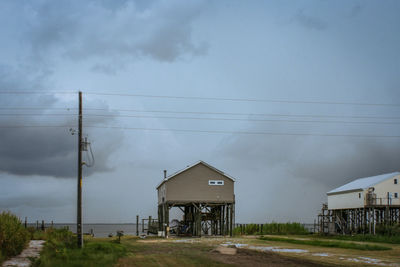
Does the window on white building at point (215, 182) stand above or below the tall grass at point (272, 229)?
above

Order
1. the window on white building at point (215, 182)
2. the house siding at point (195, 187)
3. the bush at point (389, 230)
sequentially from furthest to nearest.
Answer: the window on white building at point (215, 182), the house siding at point (195, 187), the bush at point (389, 230)

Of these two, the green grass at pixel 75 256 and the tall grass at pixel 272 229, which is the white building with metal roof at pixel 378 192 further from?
the green grass at pixel 75 256

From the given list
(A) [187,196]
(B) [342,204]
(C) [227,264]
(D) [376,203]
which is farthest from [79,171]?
(B) [342,204]

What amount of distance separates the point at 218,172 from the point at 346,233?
77.8 ft

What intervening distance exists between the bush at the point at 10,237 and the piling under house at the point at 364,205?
140 ft

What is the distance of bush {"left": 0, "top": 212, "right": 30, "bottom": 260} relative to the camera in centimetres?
2095

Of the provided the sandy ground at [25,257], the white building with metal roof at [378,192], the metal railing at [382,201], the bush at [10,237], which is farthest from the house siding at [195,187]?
the bush at [10,237]

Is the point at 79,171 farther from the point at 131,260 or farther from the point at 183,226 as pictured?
the point at 183,226

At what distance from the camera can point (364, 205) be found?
188 feet

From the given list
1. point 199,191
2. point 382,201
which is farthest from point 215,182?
point 382,201

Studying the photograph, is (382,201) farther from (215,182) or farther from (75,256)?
(75,256)

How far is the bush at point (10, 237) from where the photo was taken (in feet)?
68.7

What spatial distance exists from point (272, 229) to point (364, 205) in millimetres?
12598

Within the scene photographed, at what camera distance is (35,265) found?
18.8 metres
